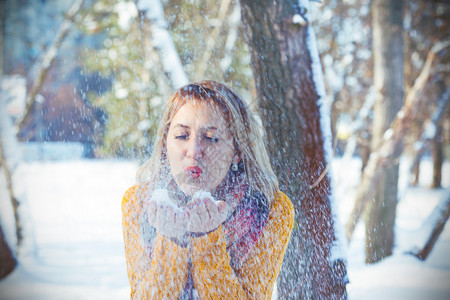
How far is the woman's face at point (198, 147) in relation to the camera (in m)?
0.96

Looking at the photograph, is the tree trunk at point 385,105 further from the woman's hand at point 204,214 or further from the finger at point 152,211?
the finger at point 152,211

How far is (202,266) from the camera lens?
90cm

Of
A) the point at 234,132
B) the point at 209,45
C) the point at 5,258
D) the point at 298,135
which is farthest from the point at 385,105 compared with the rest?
the point at 5,258

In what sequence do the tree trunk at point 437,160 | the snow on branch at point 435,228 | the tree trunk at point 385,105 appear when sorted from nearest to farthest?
the snow on branch at point 435,228, the tree trunk at point 385,105, the tree trunk at point 437,160

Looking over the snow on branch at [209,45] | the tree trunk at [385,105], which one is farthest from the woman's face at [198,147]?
the tree trunk at [385,105]

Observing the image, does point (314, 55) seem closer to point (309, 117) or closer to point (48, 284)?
point (309, 117)

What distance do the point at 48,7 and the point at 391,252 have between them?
6.69 m

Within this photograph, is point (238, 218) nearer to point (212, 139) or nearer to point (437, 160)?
point (212, 139)

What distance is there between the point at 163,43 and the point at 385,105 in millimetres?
2130

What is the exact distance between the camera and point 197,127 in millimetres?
966

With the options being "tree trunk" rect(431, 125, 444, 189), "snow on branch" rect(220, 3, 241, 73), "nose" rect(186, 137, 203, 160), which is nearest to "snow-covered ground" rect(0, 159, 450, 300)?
"nose" rect(186, 137, 203, 160)

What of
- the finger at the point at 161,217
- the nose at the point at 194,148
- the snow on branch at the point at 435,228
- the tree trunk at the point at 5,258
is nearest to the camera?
the finger at the point at 161,217

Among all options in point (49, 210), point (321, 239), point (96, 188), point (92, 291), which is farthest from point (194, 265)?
point (96, 188)

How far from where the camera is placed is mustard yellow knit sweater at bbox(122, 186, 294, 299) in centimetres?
88
